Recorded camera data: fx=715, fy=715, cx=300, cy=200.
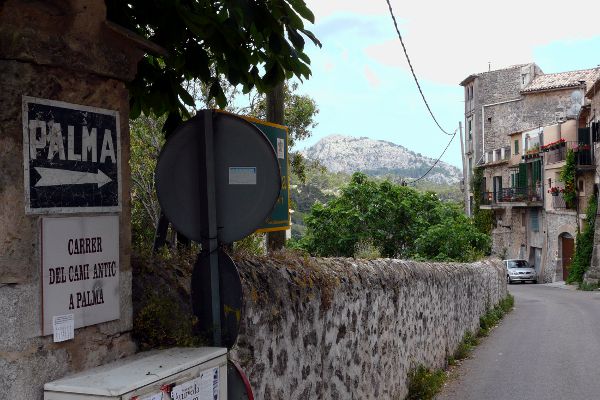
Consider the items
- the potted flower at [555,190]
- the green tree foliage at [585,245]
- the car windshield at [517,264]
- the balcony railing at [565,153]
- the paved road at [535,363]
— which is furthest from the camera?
the car windshield at [517,264]

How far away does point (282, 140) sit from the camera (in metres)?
5.70

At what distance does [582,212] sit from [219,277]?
42.1 meters

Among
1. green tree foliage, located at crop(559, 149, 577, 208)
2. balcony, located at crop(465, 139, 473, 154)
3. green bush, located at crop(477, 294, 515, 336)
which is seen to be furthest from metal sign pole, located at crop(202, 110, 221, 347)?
balcony, located at crop(465, 139, 473, 154)

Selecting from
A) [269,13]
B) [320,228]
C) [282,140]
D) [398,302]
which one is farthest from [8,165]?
[320,228]

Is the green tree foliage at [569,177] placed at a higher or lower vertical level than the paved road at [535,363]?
higher

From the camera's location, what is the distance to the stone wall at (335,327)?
468cm

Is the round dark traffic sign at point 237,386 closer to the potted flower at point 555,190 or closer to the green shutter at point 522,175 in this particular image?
the potted flower at point 555,190

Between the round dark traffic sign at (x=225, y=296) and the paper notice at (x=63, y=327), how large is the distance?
87 centimetres

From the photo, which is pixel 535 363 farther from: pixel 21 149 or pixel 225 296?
pixel 21 149

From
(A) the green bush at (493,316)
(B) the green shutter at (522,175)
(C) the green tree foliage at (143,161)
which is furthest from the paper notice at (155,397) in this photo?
(B) the green shutter at (522,175)

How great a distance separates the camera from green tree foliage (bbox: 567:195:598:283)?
130 ft

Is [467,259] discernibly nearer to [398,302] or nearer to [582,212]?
[398,302]

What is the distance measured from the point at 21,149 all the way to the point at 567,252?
46771 millimetres

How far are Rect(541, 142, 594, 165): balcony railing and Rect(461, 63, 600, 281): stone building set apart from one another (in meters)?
0.06
